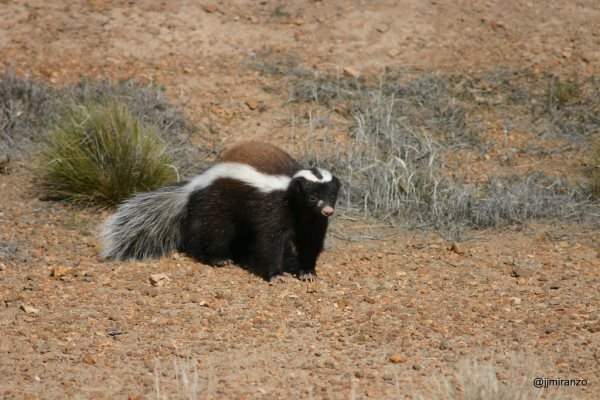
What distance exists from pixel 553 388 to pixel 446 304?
147 cm

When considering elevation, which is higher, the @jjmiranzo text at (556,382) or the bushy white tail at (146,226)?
the @jjmiranzo text at (556,382)

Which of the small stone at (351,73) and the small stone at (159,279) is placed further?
the small stone at (351,73)

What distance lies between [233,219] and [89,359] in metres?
2.04

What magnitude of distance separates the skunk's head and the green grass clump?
189 centimetres

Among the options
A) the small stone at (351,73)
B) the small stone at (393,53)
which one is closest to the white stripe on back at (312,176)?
the small stone at (351,73)

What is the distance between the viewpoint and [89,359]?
5.87m

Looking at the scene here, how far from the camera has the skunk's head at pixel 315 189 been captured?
707 centimetres

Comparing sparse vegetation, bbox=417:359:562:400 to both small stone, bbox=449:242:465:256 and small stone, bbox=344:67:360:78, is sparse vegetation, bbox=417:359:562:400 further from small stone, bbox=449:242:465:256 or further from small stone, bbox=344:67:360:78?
small stone, bbox=344:67:360:78

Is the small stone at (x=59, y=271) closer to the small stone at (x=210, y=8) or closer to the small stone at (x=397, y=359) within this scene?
the small stone at (x=397, y=359)

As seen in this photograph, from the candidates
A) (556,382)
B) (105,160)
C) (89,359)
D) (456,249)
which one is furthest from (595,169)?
(89,359)

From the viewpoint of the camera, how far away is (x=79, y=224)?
8289 millimetres

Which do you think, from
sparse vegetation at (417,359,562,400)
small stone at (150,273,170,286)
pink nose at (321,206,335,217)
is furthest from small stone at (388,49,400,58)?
sparse vegetation at (417,359,562,400)

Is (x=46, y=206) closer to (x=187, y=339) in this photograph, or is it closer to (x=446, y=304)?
(x=187, y=339)

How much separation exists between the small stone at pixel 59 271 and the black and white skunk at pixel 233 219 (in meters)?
0.39
